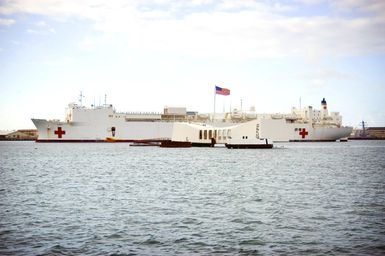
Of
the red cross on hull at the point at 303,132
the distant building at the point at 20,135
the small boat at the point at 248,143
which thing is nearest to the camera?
the small boat at the point at 248,143

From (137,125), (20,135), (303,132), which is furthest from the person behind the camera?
(20,135)

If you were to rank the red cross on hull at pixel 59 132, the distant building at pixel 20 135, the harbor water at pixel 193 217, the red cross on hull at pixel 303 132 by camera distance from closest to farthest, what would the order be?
1. the harbor water at pixel 193 217
2. the red cross on hull at pixel 59 132
3. the red cross on hull at pixel 303 132
4. the distant building at pixel 20 135

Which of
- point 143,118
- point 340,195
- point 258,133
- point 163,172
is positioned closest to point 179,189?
point 340,195

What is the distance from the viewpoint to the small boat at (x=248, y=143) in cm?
6356

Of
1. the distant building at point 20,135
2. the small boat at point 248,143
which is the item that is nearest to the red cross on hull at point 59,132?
the small boat at point 248,143

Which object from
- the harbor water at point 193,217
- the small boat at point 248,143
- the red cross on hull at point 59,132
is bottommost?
the harbor water at point 193,217

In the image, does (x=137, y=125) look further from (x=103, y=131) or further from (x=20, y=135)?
(x=20, y=135)

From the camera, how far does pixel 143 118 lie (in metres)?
98.2

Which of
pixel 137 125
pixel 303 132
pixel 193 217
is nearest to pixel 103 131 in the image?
pixel 137 125

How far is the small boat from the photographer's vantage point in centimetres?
6356

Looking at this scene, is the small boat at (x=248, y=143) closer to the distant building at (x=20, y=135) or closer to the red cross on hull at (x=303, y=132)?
the red cross on hull at (x=303, y=132)

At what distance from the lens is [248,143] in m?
64.4

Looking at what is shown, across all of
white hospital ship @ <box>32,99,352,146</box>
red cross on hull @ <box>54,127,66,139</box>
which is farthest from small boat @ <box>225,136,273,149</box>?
red cross on hull @ <box>54,127,66,139</box>

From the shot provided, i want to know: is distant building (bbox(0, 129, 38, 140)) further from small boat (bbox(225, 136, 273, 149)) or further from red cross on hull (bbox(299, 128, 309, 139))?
small boat (bbox(225, 136, 273, 149))
